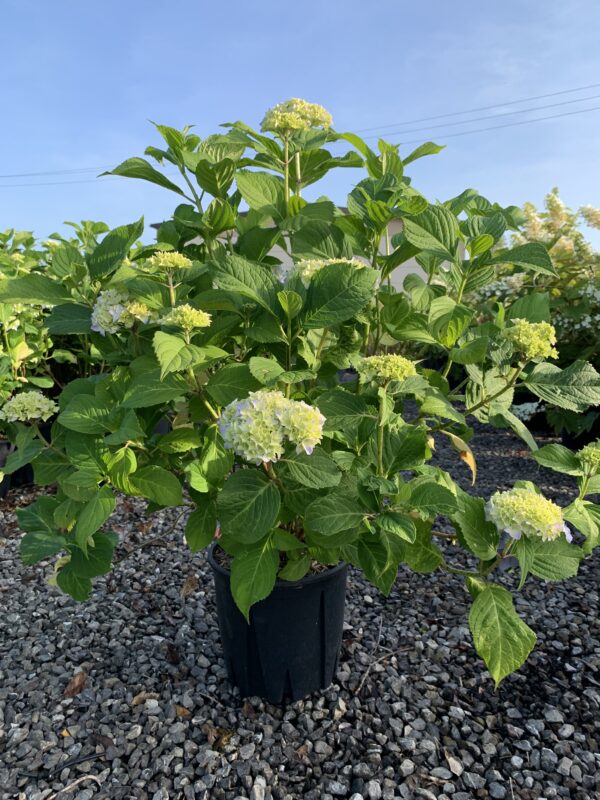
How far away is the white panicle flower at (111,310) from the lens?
133 centimetres

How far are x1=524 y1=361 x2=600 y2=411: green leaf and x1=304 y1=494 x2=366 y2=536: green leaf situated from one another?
20.5 inches

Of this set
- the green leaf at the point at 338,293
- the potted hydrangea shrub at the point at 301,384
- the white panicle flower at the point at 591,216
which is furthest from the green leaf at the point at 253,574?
the white panicle flower at the point at 591,216

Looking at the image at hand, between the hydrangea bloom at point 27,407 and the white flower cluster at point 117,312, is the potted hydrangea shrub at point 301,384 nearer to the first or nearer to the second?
the white flower cluster at point 117,312

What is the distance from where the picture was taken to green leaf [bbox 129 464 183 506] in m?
1.35

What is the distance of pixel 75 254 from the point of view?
5.11ft

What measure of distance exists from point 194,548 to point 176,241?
779 mm

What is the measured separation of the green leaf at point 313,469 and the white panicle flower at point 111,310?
482 mm

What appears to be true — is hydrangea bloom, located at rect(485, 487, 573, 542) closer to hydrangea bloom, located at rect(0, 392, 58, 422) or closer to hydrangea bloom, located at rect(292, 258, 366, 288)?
hydrangea bloom, located at rect(292, 258, 366, 288)

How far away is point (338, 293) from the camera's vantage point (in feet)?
3.90

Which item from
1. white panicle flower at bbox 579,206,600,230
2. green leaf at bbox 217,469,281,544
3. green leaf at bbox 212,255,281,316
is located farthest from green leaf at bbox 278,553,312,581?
white panicle flower at bbox 579,206,600,230

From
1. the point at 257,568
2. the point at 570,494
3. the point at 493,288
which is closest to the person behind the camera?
the point at 257,568

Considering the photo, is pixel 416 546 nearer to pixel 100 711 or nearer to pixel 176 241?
pixel 176 241

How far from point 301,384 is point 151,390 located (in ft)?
1.43

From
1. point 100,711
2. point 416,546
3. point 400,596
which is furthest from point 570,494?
point 100,711
